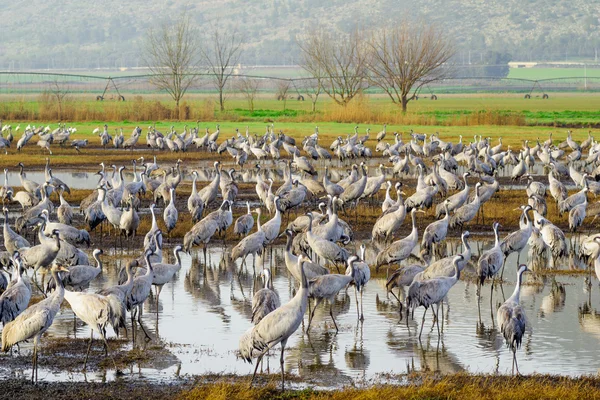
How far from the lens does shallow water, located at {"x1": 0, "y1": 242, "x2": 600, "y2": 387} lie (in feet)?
35.0

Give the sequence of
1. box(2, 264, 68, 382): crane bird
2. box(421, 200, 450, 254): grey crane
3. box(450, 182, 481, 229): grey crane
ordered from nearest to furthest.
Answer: box(2, 264, 68, 382): crane bird → box(421, 200, 450, 254): grey crane → box(450, 182, 481, 229): grey crane

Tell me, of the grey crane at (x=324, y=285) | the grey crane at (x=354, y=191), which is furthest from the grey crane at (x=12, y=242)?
the grey crane at (x=354, y=191)

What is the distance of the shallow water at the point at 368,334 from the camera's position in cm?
1067

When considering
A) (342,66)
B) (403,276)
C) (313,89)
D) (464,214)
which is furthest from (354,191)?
(313,89)

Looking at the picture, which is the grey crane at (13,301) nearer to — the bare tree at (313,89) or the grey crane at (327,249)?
the grey crane at (327,249)

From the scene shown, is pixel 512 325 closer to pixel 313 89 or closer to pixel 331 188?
pixel 331 188

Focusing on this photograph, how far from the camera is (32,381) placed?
9.74 metres

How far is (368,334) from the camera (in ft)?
40.0

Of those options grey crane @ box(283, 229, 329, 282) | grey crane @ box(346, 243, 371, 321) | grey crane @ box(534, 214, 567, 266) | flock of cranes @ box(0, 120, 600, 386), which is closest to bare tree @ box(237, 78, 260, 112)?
flock of cranes @ box(0, 120, 600, 386)

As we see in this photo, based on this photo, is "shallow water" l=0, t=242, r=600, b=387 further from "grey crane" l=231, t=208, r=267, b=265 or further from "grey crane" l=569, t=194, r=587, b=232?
"grey crane" l=569, t=194, r=587, b=232

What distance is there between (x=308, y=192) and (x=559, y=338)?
1129cm

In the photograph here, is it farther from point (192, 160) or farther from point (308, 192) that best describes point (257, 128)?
point (308, 192)

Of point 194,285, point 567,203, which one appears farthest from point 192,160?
point 194,285

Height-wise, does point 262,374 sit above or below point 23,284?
below
